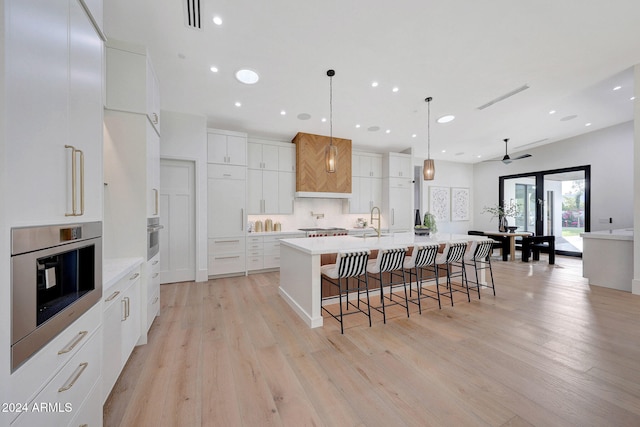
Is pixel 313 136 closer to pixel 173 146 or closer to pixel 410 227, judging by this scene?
pixel 173 146

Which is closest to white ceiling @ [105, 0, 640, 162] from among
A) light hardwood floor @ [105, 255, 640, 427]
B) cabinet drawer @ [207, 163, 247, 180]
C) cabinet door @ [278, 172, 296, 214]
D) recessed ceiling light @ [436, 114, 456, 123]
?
recessed ceiling light @ [436, 114, 456, 123]

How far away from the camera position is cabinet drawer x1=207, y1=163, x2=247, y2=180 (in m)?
4.70

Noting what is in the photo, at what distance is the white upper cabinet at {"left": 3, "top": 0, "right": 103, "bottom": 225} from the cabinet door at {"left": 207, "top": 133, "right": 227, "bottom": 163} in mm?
3440

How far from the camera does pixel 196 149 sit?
4488 millimetres

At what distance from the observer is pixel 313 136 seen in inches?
218

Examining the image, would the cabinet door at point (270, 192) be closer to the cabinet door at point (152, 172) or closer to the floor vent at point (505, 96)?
the cabinet door at point (152, 172)

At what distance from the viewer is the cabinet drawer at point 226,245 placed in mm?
4711

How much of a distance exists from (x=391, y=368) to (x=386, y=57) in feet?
11.3

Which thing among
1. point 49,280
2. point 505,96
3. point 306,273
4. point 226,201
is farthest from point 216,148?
point 505,96

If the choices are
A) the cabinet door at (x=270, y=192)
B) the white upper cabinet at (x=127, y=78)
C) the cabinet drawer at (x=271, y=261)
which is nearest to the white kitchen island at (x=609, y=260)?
the cabinet drawer at (x=271, y=261)

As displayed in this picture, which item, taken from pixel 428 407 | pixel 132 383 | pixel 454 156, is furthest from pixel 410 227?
pixel 132 383

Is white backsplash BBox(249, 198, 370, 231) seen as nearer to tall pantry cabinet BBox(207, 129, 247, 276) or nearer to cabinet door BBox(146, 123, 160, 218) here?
tall pantry cabinet BBox(207, 129, 247, 276)

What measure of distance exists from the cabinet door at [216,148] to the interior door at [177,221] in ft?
1.26

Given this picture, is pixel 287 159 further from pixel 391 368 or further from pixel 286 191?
pixel 391 368
